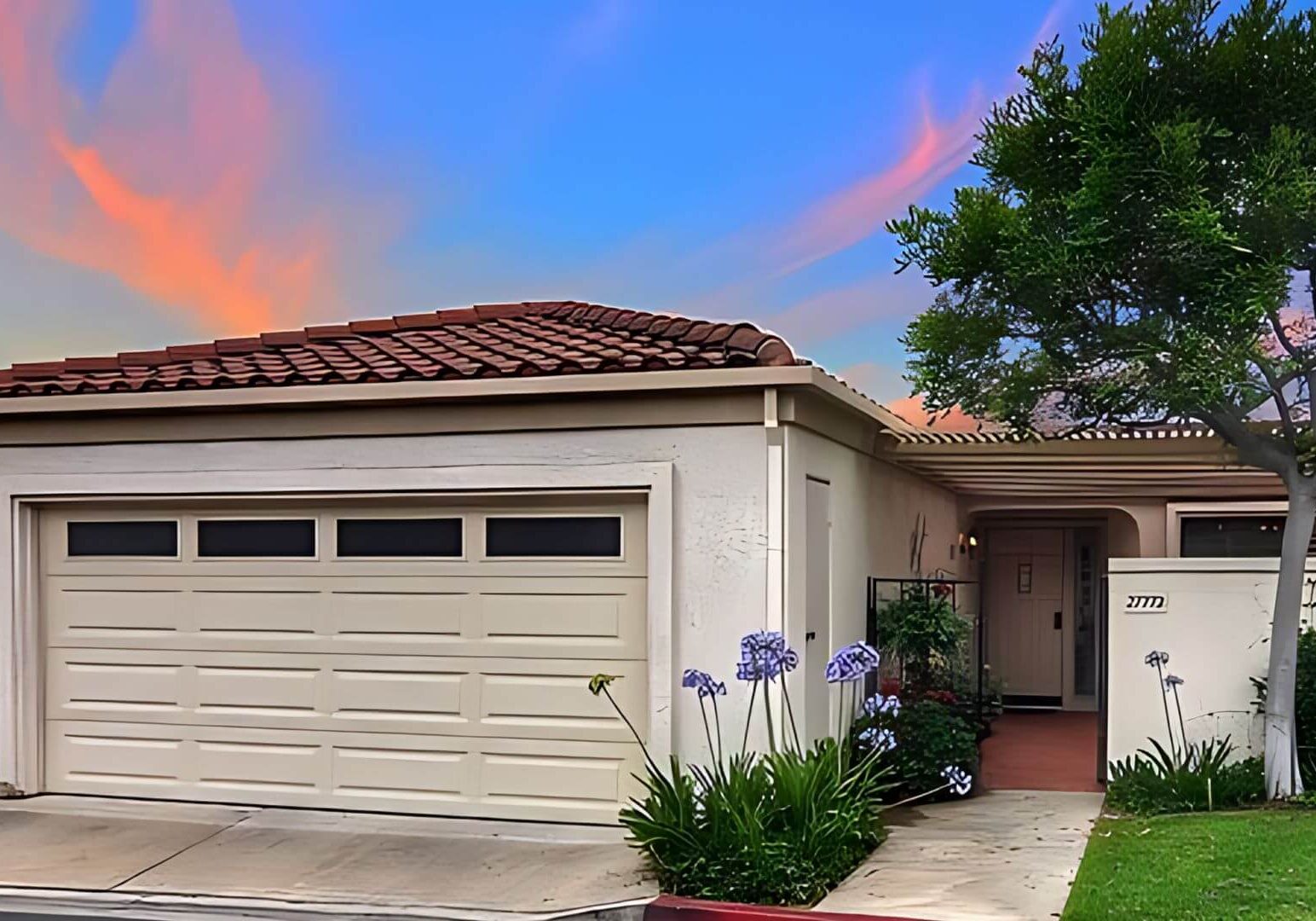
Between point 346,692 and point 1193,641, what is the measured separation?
6482mm

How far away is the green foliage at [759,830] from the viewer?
707cm

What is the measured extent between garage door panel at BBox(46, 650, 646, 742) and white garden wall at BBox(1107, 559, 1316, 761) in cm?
387

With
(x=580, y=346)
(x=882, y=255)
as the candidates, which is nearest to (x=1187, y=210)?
(x=580, y=346)

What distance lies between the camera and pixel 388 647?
9.45 meters

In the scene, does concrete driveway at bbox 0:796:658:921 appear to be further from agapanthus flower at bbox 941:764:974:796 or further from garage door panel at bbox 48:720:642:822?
agapanthus flower at bbox 941:764:974:796

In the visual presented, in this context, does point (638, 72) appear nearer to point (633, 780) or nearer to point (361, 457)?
point (361, 457)

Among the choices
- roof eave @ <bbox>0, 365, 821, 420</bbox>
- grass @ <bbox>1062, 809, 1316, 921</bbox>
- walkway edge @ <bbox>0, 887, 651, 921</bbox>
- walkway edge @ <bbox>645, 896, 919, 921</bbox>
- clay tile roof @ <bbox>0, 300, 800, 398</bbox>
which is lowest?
walkway edge @ <bbox>0, 887, 651, 921</bbox>

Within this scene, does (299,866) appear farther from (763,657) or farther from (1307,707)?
(1307,707)

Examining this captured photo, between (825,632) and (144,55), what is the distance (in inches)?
573

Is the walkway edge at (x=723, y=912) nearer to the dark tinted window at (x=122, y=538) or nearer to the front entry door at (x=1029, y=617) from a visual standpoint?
the dark tinted window at (x=122, y=538)

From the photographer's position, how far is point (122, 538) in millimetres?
10141

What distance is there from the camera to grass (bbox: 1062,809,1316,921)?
6363 mm

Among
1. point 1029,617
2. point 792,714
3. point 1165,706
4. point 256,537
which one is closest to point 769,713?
point 792,714

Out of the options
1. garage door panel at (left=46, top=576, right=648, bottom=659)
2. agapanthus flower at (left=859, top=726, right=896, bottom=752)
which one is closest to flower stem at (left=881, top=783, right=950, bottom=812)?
agapanthus flower at (left=859, top=726, right=896, bottom=752)
